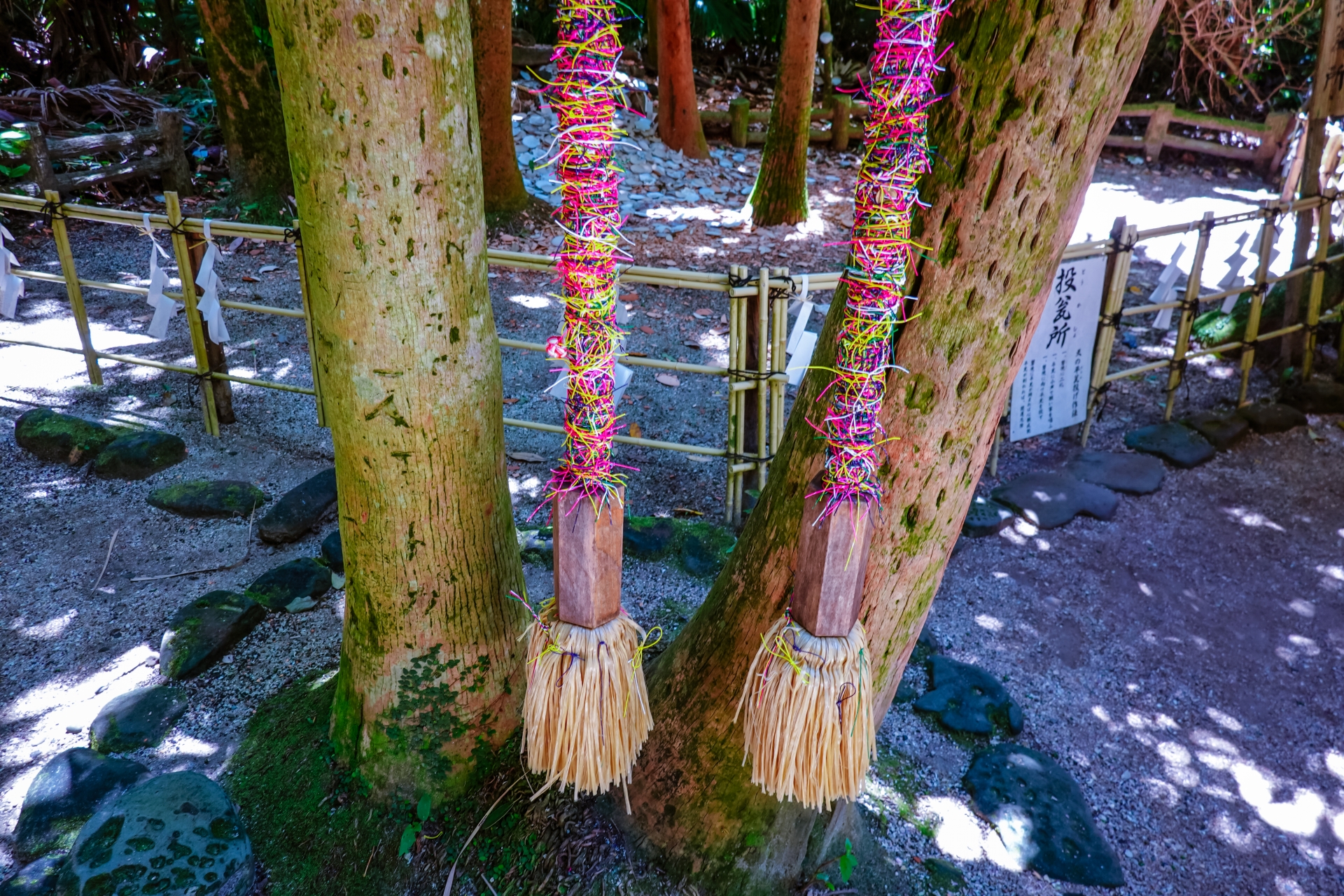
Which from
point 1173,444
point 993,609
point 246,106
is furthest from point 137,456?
point 1173,444

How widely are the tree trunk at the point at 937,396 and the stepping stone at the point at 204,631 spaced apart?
5.66ft

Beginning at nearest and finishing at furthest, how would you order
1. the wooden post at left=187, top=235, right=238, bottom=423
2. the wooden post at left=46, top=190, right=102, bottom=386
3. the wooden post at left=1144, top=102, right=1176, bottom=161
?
the wooden post at left=187, top=235, right=238, bottom=423 → the wooden post at left=46, top=190, right=102, bottom=386 → the wooden post at left=1144, top=102, right=1176, bottom=161

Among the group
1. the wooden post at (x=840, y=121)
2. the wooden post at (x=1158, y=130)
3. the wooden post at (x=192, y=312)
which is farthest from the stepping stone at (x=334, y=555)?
the wooden post at (x=1158, y=130)

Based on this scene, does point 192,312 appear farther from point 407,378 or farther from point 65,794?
point 407,378

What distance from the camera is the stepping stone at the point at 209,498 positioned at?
3965mm

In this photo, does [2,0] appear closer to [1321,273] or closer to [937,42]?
[937,42]

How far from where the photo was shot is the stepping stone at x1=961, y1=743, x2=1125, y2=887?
2.65 meters

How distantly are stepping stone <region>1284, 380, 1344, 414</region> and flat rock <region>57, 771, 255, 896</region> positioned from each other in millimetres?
6352

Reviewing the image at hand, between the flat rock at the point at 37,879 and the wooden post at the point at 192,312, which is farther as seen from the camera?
the wooden post at the point at 192,312

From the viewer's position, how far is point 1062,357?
479 centimetres

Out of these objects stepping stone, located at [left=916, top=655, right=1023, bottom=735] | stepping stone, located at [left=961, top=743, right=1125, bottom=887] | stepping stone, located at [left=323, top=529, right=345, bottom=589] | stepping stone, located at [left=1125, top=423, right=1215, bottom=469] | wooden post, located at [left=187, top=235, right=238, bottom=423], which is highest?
wooden post, located at [left=187, top=235, right=238, bottom=423]

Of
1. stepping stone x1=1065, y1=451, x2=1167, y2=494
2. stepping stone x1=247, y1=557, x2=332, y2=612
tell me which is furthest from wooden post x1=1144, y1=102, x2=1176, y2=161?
stepping stone x1=247, y1=557, x2=332, y2=612

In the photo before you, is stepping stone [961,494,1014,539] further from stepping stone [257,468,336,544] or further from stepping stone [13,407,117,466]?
stepping stone [13,407,117,466]

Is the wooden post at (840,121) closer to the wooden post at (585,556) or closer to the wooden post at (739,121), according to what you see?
the wooden post at (739,121)
